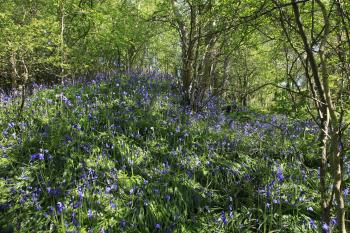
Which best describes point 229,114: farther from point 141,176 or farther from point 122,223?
point 122,223

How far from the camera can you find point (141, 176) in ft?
12.5

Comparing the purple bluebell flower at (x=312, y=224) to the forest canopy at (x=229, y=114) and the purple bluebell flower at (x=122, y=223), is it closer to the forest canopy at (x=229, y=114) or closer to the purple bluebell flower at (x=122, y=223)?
the forest canopy at (x=229, y=114)

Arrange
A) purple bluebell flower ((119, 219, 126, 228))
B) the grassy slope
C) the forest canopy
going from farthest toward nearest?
the grassy slope → purple bluebell flower ((119, 219, 126, 228)) → the forest canopy

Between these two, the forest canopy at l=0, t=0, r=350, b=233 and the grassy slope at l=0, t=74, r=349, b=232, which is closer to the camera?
the forest canopy at l=0, t=0, r=350, b=233

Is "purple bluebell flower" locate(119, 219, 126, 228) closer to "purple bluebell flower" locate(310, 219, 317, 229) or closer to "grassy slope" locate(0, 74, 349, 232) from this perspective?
"grassy slope" locate(0, 74, 349, 232)

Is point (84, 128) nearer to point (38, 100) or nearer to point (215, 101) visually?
point (38, 100)

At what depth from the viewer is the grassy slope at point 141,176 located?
309cm

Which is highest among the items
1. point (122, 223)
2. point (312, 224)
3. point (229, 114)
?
point (229, 114)

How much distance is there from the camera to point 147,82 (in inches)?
311

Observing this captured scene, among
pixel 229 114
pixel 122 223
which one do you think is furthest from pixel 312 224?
pixel 229 114

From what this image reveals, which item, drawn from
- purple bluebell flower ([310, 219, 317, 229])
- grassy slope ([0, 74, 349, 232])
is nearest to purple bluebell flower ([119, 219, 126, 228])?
grassy slope ([0, 74, 349, 232])

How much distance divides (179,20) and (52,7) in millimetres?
5239

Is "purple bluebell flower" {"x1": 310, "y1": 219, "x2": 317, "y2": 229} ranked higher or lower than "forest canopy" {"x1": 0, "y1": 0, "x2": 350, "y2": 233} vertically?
lower

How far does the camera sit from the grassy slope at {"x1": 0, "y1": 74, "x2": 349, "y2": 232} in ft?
10.2
